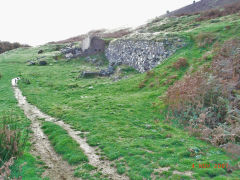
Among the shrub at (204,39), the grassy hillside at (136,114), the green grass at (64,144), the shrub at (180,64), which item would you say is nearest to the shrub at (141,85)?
the grassy hillside at (136,114)

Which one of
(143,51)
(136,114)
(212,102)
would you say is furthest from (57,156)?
(143,51)

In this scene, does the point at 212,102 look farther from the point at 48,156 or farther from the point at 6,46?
the point at 6,46

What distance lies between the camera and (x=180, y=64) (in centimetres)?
2597

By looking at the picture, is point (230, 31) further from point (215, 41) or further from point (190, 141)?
point (190, 141)

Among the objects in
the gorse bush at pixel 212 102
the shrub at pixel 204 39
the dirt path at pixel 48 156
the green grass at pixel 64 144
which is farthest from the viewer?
the shrub at pixel 204 39

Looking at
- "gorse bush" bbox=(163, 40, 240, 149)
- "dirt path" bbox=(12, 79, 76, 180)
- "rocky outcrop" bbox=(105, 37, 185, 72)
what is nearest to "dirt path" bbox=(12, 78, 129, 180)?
"dirt path" bbox=(12, 79, 76, 180)

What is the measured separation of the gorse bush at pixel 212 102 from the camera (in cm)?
1337

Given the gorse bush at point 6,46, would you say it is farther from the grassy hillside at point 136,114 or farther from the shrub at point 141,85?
the shrub at point 141,85

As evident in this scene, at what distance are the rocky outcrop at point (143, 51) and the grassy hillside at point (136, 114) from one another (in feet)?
7.31

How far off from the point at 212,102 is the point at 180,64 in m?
10.2

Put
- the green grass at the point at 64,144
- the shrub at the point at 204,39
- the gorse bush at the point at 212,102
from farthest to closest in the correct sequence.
A: the shrub at the point at 204,39, the gorse bush at the point at 212,102, the green grass at the point at 64,144

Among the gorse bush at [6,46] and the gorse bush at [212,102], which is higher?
the gorse bush at [6,46]

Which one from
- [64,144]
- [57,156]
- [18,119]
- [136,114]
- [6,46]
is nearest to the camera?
[57,156]

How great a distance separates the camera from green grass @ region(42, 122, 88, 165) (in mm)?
11914
